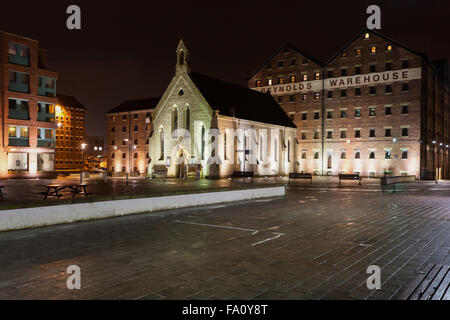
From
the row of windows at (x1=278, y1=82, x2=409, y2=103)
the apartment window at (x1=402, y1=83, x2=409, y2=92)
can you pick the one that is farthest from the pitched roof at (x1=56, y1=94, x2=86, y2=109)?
the apartment window at (x1=402, y1=83, x2=409, y2=92)

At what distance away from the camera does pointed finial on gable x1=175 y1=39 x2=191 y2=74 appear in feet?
146

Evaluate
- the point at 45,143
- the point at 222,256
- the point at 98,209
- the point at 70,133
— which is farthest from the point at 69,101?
the point at 222,256

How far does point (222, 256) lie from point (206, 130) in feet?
116

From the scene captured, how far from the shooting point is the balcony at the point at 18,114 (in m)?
41.9

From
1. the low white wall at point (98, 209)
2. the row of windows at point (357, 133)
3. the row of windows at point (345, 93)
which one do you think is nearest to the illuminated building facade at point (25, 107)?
the low white wall at point (98, 209)

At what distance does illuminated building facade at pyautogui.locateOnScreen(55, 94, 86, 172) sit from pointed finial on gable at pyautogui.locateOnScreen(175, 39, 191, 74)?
91.6 m

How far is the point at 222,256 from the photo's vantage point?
7.41 meters

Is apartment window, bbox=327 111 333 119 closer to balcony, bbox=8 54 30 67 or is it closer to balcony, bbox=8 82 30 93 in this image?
balcony, bbox=8 82 30 93

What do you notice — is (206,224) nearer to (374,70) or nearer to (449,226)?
(449,226)

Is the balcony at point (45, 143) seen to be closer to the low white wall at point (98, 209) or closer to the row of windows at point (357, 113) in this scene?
the low white wall at point (98, 209)

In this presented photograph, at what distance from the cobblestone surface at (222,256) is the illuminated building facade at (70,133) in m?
125

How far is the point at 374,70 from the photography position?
173 ft

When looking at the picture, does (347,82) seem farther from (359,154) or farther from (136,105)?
(136,105)
